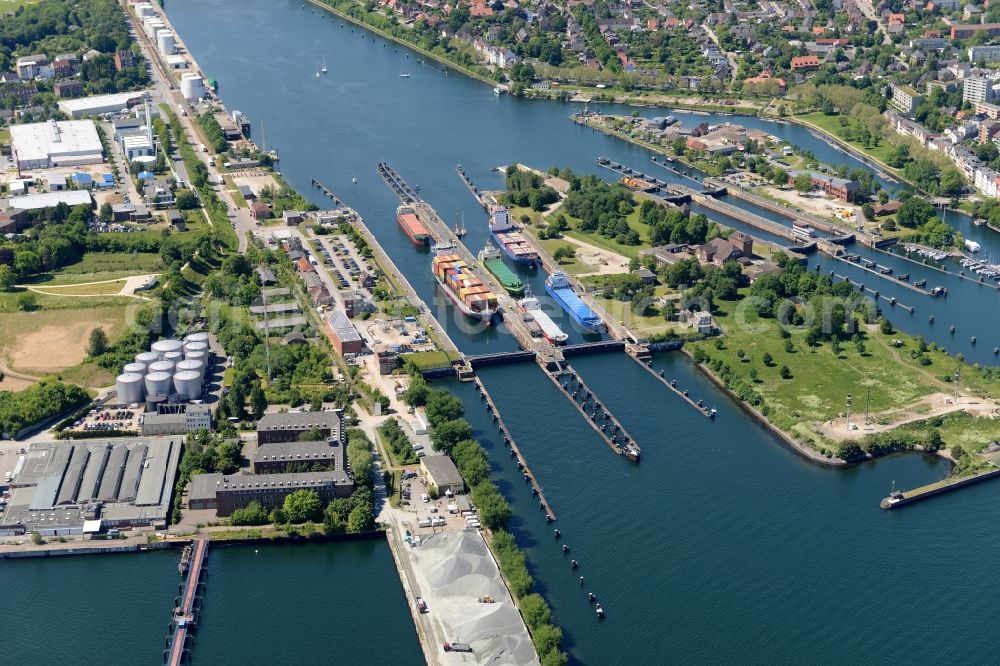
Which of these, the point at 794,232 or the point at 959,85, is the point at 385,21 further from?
the point at 794,232

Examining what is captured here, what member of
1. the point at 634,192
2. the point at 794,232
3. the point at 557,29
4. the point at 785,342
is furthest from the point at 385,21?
the point at 785,342

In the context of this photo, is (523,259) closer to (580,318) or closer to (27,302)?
(580,318)

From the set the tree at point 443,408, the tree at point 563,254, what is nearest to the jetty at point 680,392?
the tree at point 443,408

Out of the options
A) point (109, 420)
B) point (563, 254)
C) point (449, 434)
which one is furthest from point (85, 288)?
point (449, 434)

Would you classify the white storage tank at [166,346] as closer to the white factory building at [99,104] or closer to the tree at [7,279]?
the tree at [7,279]

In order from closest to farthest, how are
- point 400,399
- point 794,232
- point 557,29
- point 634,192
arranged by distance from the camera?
1. point 400,399
2. point 794,232
3. point 634,192
4. point 557,29
